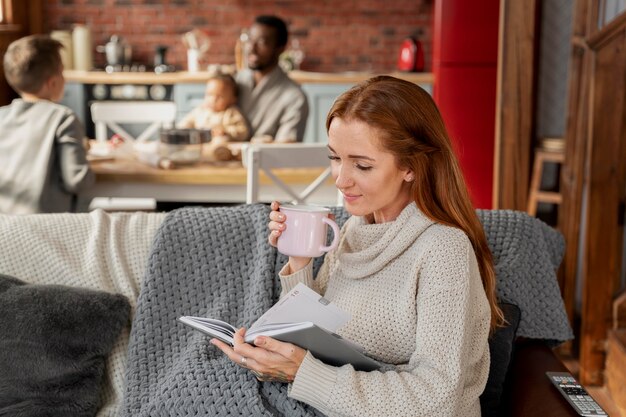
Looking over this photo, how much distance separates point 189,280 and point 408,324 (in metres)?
0.62

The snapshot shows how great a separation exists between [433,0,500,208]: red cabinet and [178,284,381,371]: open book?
10.6 feet

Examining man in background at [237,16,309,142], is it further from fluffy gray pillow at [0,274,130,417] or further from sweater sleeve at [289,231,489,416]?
sweater sleeve at [289,231,489,416]

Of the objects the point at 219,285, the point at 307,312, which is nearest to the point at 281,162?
the point at 219,285

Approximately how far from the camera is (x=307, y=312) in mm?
1593

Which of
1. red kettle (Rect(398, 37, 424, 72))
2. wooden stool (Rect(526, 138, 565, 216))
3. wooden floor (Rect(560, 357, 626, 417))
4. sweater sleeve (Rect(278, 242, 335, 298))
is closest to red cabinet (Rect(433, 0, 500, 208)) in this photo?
wooden stool (Rect(526, 138, 565, 216))

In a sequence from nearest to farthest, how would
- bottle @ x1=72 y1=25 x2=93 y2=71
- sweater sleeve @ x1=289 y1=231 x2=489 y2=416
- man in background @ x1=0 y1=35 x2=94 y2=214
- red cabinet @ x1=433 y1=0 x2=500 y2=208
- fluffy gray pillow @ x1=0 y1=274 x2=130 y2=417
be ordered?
sweater sleeve @ x1=289 y1=231 x2=489 y2=416, fluffy gray pillow @ x1=0 y1=274 x2=130 y2=417, man in background @ x1=0 y1=35 x2=94 y2=214, red cabinet @ x1=433 y1=0 x2=500 y2=208, bottle @ x1=72 y1=25 x2=93 y2=71

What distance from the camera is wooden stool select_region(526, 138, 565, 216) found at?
4.17 metres

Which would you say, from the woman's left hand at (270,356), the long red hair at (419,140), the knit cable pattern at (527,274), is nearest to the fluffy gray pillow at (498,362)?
the knit cable pattern at (527,274)

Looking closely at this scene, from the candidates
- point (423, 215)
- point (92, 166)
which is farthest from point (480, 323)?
point (92, 166)

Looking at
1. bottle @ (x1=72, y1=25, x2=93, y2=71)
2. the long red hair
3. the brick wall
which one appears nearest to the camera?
the long red hair

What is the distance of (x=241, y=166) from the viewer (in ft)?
11.0

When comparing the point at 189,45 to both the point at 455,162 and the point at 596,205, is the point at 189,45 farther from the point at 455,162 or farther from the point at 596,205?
the point at 455,162

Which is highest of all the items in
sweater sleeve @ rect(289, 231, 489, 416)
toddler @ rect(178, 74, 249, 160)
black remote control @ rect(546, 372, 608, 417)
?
toddler @ rect(178, 74, 249, 160)

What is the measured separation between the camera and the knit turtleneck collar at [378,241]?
1.66 meters
